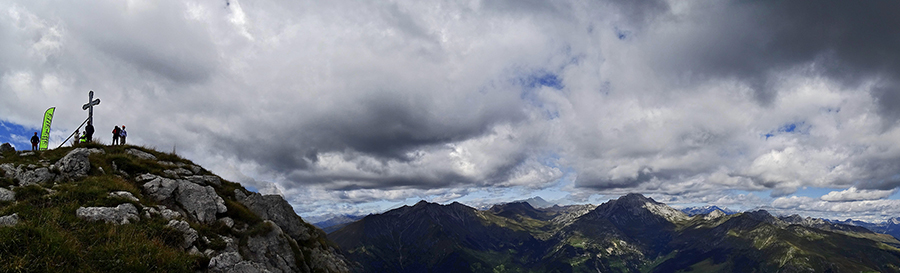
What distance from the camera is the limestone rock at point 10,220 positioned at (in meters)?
16.5

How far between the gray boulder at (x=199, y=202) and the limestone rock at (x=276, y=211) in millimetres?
7934

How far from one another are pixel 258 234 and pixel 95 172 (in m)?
12.7

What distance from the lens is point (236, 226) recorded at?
2989 cm

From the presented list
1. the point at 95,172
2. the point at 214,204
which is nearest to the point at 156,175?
the point at 95,172

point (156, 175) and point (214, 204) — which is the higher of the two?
point (156, 175)

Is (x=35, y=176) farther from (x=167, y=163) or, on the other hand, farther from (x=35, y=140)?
(x=35, y=140)

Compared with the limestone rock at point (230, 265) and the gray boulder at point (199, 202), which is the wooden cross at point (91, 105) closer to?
the gray boulder at point (199, 202)

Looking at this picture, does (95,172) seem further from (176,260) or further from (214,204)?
(176,260)

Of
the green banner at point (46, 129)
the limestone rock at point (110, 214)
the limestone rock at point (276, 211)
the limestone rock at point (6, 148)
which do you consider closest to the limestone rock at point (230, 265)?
the limestone rock at point (110, 214)

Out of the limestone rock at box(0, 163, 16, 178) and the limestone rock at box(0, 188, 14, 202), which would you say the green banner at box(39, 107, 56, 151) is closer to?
the limestone rock at box(0, 163, 16, 178)

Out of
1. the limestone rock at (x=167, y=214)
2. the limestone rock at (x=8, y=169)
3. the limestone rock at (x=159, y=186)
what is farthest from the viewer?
the limestone rock at (x=159, y=186)

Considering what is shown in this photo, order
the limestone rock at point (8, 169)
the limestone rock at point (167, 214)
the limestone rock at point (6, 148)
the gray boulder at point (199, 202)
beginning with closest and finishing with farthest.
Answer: the limestone rock at point (167, 214) → the limestone rock at point (8, 169) → the gray boulder at point (199, 202) → the limestone rock at point (6, 148)

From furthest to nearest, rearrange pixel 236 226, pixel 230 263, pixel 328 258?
pixel 328 258, pixel 236 226, pixel 230 263

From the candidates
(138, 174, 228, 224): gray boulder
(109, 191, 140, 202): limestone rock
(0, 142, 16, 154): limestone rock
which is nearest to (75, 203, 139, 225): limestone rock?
(109, 191, 140, 202): limestone rock
